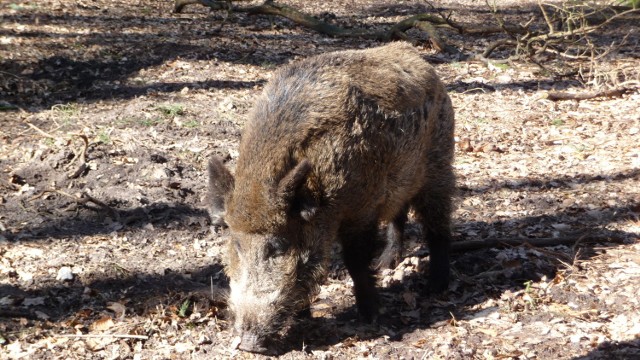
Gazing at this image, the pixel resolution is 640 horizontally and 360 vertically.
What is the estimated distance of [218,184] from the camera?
4598 mm

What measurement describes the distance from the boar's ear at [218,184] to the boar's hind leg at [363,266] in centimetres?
84

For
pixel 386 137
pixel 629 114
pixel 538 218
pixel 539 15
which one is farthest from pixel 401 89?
pixel 539 15

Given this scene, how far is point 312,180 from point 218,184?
59 cm

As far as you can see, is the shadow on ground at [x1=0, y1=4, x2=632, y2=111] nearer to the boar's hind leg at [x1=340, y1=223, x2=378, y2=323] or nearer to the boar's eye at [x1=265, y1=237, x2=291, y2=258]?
the boar's hind leg at [x1=340, y1=223, x2=378, y2=323]

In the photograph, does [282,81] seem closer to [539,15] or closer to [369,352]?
[369,352]

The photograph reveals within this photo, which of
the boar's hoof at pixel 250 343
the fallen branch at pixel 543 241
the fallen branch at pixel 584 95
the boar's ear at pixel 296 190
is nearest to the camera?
the boar's ear at pixel 296 190

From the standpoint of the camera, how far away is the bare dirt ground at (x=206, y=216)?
189 inches

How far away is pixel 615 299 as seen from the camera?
4945mm

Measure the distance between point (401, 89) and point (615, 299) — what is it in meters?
2.02

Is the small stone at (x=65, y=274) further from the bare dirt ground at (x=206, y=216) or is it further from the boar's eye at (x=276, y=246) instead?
the boar's eye at (x=276, y=246)

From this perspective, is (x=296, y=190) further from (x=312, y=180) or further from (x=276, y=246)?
(x=276, y=246)

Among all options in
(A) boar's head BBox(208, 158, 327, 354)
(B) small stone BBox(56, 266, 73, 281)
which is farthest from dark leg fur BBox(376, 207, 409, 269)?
(B) small stone BBox(56, 266, 73, 281)

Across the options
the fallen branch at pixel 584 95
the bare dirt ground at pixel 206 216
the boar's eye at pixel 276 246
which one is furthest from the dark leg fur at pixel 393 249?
the fallen branch at pixel 584 95

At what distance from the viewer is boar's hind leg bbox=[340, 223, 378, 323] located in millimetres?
4910
